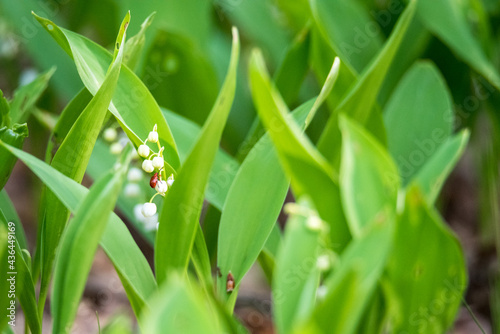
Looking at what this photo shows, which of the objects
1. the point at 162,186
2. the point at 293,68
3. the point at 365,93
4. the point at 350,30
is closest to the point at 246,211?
the point at 162,186

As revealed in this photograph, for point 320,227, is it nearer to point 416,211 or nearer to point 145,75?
point 416,211

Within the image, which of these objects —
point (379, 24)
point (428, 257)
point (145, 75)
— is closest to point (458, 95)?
point (379, 24)

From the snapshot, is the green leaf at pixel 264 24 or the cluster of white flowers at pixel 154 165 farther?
the green leaf at pixel 264 24

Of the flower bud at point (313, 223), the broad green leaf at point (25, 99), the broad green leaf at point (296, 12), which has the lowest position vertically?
the broad green leaf at point (25, 99)

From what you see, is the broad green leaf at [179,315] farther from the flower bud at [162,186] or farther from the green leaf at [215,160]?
the green leaf at [215,160]

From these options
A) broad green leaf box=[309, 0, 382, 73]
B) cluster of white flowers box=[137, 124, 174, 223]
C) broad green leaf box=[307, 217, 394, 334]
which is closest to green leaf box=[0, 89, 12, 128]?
cluster of white flowers box=[137, 124, 174, 223]

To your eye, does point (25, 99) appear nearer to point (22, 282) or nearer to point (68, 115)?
point (68, 115)

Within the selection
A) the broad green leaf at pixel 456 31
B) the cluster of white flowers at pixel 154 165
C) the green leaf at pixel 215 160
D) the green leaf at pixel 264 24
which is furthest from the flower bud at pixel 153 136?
the green leaf at pixel 264 24

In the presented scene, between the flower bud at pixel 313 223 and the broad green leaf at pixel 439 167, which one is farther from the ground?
the broad green leaf at pixel 439 167
